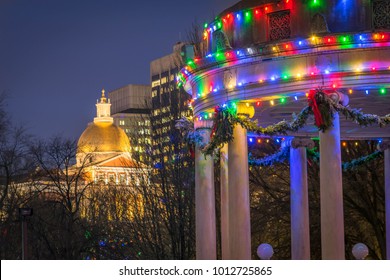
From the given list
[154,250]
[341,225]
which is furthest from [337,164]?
[154,250]

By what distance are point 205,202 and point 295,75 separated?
225 inches

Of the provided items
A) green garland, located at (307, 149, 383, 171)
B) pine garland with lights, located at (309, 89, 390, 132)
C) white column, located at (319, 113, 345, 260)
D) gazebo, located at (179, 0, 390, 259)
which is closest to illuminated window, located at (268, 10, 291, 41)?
gazebo, located at (179, 0, 390, 259)

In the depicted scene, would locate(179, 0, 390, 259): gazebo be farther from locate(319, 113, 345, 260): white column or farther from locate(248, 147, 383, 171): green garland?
locate(248, 147, 383, 171): green garland

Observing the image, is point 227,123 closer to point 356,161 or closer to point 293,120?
point 293,120

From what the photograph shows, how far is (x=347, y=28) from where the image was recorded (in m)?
25.2

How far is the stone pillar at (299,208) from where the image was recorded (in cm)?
3222

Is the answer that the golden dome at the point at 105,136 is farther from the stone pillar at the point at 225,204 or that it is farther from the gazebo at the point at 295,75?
the gazebo at the point at 295,75

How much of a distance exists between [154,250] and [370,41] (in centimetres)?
3239

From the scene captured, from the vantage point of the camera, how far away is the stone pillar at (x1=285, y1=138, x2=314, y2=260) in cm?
3222

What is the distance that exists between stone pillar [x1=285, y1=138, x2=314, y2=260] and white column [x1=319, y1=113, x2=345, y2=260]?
21.5 feet

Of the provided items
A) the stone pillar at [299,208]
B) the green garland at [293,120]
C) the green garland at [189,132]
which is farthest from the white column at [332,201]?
the stone pillar at [299,208]

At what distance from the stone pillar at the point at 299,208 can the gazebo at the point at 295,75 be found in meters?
3.43
